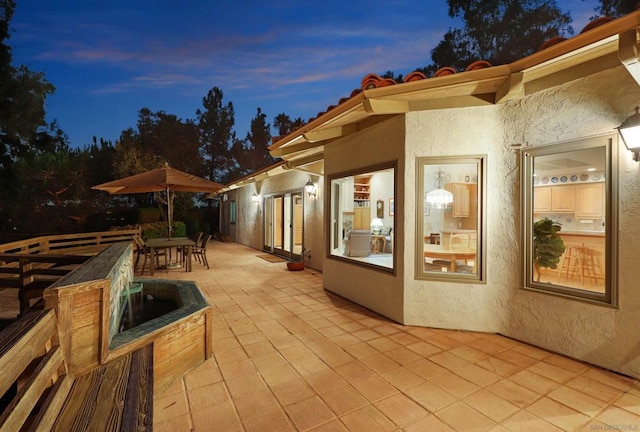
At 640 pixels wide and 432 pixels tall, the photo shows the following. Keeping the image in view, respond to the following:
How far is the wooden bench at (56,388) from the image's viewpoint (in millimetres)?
1114

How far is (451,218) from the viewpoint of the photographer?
4648mm

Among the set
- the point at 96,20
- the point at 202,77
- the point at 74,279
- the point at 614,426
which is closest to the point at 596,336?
the point at 614,426

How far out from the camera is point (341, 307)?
4465mm

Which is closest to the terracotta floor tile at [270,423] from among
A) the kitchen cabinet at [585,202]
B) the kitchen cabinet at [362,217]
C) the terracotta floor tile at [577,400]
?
the terracotta floor tile at [577,400]

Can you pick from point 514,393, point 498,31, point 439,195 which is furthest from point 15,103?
point 498,31

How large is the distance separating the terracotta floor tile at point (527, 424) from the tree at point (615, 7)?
15449mm

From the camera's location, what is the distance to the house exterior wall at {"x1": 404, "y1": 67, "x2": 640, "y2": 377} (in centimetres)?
258

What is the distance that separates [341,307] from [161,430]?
2.90 metres

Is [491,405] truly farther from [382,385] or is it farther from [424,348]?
[424,348]

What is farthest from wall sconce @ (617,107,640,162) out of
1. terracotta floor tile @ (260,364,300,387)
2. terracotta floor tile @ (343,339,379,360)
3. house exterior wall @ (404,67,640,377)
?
terracotta floor tile @ (260,364,300,387)

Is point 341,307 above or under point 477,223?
under

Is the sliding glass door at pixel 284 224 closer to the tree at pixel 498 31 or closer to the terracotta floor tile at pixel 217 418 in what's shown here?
the terracotta floor tile at pixel 217 418

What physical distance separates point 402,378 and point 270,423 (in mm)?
1172

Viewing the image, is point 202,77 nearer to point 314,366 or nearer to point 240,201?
point 240,201
